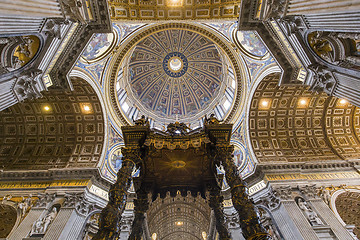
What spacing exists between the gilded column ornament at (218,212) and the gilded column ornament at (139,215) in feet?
9.65

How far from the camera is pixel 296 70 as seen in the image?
8.26m

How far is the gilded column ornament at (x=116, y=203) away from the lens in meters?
4.65

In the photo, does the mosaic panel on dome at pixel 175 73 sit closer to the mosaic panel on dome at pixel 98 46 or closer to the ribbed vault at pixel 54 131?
the mosaic panel on dome at pixel 98 46

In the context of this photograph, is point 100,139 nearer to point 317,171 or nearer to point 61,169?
point 61,169

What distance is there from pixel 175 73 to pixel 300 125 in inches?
628

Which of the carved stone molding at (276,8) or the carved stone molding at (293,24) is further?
the carved stone molding at (276,8)

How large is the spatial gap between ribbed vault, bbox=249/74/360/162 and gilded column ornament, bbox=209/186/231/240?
5.68 m

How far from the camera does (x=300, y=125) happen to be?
46.0 feet

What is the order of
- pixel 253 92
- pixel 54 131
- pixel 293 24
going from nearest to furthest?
pixel 293 24 → pixel 253 92 → pixel 54 131

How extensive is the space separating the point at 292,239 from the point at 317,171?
17.9 feet

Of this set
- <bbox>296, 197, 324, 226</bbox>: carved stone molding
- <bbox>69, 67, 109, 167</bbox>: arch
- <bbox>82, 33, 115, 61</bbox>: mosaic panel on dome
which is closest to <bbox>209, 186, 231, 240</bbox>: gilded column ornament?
<bbox>296, 197, 324, 226</bbox>: carved stone molding

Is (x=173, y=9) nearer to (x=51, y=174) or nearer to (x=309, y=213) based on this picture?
(x=51, y=174)

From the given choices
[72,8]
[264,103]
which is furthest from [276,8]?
[264,103]

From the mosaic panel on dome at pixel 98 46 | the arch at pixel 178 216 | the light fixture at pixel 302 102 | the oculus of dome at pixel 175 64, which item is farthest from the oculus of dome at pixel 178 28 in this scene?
the oculus of dome at pixel 175 64
